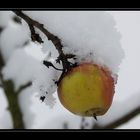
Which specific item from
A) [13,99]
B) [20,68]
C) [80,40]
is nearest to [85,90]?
[80,40]

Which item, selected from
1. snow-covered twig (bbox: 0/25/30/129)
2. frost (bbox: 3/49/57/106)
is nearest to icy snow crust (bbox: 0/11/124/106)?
frost (bbox: 3/49/57/106)

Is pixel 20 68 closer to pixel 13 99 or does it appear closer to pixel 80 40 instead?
pixel 13 99

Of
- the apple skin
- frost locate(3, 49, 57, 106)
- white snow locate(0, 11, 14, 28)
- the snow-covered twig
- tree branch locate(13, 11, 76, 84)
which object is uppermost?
white snow locate(0, 11, 14, 28)

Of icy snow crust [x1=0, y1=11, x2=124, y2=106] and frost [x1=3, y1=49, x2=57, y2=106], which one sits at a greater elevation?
frost [x1=3, y1=49, x2=57, y2=106]

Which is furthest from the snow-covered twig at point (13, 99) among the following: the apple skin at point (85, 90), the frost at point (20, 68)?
the apple skin at point (85, 90)

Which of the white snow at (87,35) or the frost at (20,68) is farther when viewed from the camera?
the frost at (20,68)

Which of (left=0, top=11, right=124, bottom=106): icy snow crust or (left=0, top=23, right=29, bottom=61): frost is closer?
(left=0, top=11, right=124, bottom=106): icy snow crust

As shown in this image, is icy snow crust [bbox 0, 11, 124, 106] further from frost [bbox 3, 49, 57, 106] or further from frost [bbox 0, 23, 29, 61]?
frost [bbox 0, 23, 29, 61]

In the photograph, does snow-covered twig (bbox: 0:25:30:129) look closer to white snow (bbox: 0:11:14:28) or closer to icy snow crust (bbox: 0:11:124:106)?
white snow (bbox: 0:11:14:28)

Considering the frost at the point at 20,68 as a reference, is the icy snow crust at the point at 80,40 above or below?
below

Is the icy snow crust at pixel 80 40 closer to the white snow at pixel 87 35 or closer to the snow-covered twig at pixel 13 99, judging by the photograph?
the white snow at pixel 87 35
